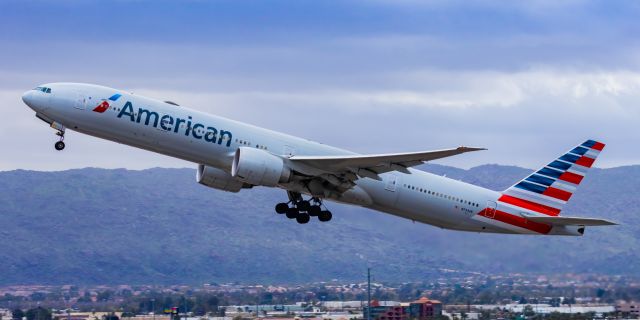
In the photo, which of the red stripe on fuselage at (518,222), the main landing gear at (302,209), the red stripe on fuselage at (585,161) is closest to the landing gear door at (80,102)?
the main landing gear at (302,209)

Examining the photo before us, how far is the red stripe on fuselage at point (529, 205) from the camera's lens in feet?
179

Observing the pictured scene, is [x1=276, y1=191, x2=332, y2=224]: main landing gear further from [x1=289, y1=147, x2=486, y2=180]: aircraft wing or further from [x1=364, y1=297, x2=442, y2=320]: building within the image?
[x1=364, y1=297, x2=442, y2=320]: building

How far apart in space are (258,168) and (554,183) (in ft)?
48.8

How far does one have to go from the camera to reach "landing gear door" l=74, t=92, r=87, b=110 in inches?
1893

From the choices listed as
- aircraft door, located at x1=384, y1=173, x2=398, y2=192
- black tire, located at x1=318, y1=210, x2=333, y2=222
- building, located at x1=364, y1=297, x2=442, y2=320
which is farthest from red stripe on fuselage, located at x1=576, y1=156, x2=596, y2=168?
black tire, located at x1=318, y1=210, x2=333, y2=222

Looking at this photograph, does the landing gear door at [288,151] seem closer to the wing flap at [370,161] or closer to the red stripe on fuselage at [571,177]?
the wing flap at [370,161]

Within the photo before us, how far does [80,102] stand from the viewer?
48.2 metres

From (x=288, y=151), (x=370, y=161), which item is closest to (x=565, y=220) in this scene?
(x=370, y=161)

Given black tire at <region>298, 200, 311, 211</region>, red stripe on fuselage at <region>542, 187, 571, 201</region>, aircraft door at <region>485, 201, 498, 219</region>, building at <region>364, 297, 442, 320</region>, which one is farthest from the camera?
building at <region>364, 297, 442, 320</region>

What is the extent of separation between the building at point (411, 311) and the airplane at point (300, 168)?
881 centimetres

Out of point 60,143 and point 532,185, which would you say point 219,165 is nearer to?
point 60,143

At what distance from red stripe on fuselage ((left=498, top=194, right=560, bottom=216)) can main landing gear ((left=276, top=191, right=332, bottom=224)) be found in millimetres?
8081

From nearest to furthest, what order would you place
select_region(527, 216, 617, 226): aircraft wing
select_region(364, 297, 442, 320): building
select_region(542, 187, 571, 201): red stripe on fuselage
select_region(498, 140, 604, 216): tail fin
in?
select_region(527, 216, 617, 226): aircraft wing < select_region(498, 140, 604, 216): tail fin < select_region(542, 187, 571, 201): red stripe on fuselage < select_region(364, 297, 442, 320): building

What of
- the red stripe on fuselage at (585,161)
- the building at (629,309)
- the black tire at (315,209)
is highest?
the red stripe on fuselage at (585,161)
